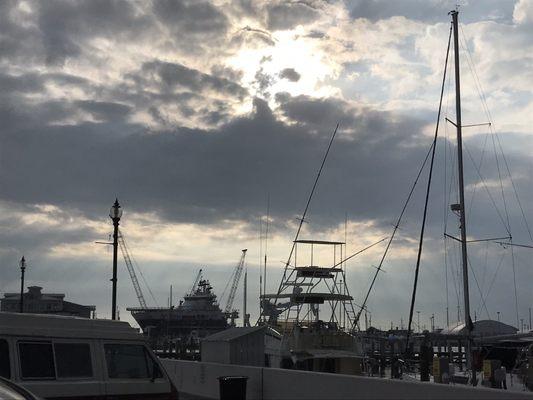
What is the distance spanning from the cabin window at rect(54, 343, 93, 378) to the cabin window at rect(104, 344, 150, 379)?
35cm

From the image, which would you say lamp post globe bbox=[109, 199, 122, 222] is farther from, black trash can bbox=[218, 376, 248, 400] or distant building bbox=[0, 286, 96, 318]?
distant building bbox=[0, 286, 96, 318]

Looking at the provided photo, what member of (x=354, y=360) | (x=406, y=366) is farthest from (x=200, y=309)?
(x=354, y=360)

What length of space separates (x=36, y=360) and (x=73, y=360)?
0.61 metres

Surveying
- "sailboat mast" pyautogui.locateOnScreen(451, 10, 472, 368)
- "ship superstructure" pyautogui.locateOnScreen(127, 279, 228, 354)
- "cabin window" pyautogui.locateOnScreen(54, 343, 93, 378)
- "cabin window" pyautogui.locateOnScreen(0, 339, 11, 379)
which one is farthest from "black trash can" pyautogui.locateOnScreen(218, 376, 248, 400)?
"ship superstructure" pyautogui.locateOnScreen(127, 279, 228, 354)

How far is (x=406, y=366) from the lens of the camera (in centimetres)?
4344

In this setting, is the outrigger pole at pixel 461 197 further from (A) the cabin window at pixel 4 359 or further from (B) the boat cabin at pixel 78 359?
(A) the cabin window at pixel 4 359

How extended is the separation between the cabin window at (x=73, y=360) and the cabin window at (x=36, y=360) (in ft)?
0.41

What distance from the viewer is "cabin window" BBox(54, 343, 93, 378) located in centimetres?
1145

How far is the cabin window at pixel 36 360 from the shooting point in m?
11.1

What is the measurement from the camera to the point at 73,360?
1162 centimetres

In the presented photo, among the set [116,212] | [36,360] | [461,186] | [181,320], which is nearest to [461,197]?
[461,186]

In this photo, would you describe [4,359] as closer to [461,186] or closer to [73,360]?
[73,360]

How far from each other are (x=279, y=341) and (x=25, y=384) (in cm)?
2376

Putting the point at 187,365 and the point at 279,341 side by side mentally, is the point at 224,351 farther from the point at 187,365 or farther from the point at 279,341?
the point at 279,341
